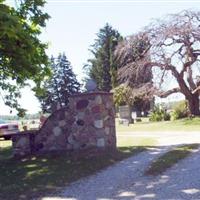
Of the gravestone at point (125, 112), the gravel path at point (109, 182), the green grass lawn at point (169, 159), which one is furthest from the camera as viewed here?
the gravestone at point (125, 112)

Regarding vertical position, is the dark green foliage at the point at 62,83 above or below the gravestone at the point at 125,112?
above

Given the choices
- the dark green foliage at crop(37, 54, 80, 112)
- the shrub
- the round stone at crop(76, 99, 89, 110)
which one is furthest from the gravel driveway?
the dark green foliage at crop(37, 54, 80, 112)

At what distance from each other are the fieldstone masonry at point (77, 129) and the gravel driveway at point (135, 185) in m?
2.77

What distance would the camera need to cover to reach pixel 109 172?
10297 millimetres

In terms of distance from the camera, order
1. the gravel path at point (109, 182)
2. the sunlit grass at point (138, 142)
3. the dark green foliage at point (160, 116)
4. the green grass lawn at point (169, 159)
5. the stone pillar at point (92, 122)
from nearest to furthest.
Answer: the gravel path at point (109, 182)
the green grass lawn at point (169, 159)
the stone pillar at point (92, 122)
the sunlit grass at point (138, 142)
the dark green foliage at point (160, 116)

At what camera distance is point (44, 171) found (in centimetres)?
1090

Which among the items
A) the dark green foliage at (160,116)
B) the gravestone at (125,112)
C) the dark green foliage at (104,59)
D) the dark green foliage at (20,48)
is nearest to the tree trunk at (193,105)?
the dark green foliage at (160,116)

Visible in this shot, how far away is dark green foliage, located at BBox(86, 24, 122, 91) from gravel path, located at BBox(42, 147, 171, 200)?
56242 mm

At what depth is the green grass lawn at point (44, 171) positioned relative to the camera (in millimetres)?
9139

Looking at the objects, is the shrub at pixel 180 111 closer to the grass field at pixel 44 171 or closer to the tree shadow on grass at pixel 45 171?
the tree shadow on grass at pixel 45 171

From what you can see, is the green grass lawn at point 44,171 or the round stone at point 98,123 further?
the round stone at point 98,123

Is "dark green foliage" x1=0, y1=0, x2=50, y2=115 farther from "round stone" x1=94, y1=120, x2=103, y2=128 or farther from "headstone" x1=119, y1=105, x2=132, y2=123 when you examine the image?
"headstone" x1=119, y1=105, x2=132, y2=123

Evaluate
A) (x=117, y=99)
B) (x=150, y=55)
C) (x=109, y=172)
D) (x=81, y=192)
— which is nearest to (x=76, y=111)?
(x=109, y=172)

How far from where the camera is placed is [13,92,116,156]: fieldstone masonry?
1368 centimetres
